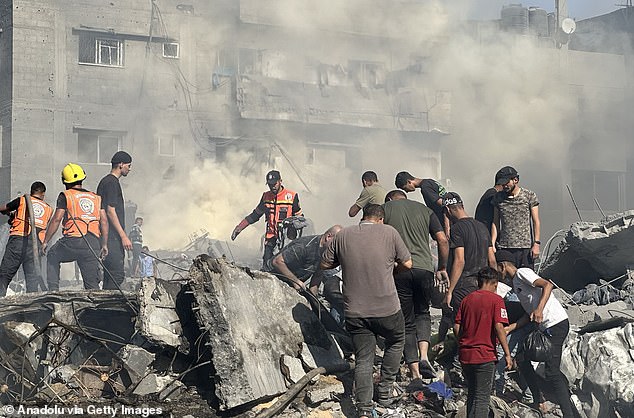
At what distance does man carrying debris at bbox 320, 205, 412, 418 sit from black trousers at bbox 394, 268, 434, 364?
0.55 metres

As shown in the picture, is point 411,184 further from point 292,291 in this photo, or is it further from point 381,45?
point 381,45

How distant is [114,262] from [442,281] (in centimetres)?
347

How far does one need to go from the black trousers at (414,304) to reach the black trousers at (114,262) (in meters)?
3.23

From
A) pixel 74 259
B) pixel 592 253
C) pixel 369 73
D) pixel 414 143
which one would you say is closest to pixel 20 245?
pixel 74 259

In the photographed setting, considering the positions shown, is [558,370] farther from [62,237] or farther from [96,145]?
[96,145]

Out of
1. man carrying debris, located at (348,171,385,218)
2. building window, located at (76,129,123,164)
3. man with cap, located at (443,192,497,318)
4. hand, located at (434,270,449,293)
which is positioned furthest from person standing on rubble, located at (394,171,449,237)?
building window, located at (76,129,123,164)

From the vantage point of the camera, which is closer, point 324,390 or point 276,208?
point 324,390

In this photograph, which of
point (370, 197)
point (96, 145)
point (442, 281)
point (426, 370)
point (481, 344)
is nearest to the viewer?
point (481, 344)

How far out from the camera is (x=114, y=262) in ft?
30.5

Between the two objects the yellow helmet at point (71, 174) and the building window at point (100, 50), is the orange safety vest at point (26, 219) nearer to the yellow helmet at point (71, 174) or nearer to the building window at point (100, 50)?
the yellow helmet at point (71, 174)

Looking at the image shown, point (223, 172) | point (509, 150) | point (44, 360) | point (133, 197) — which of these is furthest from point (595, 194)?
point (44, 360)

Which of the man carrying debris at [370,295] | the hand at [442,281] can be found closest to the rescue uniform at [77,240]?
the man carrying debris at [370,295]

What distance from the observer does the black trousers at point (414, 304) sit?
758 cm

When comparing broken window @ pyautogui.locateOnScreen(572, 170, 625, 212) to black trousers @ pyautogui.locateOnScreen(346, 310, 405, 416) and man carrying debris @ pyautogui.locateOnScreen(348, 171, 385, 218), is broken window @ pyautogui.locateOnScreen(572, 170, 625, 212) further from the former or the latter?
black trousers @ pyautogui.locateOnScreen(346, 310, 405, 416)
